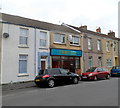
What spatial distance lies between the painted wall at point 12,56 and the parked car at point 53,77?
121 inches

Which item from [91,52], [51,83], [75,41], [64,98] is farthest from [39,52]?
[91,52]

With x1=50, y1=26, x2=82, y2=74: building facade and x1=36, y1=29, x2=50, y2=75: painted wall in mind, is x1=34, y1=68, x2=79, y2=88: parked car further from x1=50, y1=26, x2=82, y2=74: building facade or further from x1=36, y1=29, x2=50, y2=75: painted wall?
x1=50, y1=26, x2=82, y2=74: building facade

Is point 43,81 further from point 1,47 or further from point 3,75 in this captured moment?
point 1,47

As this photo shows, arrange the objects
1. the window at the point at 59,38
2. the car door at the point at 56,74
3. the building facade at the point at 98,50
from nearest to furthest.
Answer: the car door at the point at 56,74, the window at the point at 59,38, the building facade at the point at 98,50

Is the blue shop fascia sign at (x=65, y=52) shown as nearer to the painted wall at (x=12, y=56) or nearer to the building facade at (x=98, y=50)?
the building facade at (x=98, y=50)

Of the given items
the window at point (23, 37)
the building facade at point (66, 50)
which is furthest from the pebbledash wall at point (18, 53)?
the building facade at point (66, 50)

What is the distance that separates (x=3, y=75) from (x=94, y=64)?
13.9 m

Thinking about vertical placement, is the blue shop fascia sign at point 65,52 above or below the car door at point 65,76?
above

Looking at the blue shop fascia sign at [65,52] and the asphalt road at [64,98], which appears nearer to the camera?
the asphalt road at [64,98]

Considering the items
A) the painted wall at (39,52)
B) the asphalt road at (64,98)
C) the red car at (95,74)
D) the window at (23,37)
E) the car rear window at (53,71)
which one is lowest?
the asphalt road at (64,98)

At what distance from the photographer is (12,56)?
13875 millimetres

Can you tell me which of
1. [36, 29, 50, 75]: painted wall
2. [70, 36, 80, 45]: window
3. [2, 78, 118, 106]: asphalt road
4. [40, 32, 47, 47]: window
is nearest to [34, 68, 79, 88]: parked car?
[2, 78, 118, 106]: asphalt road

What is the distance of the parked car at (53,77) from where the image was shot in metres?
11.5

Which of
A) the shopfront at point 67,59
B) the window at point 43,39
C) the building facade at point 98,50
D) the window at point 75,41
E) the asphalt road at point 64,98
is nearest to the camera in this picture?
the asphalt road at point 64,98
